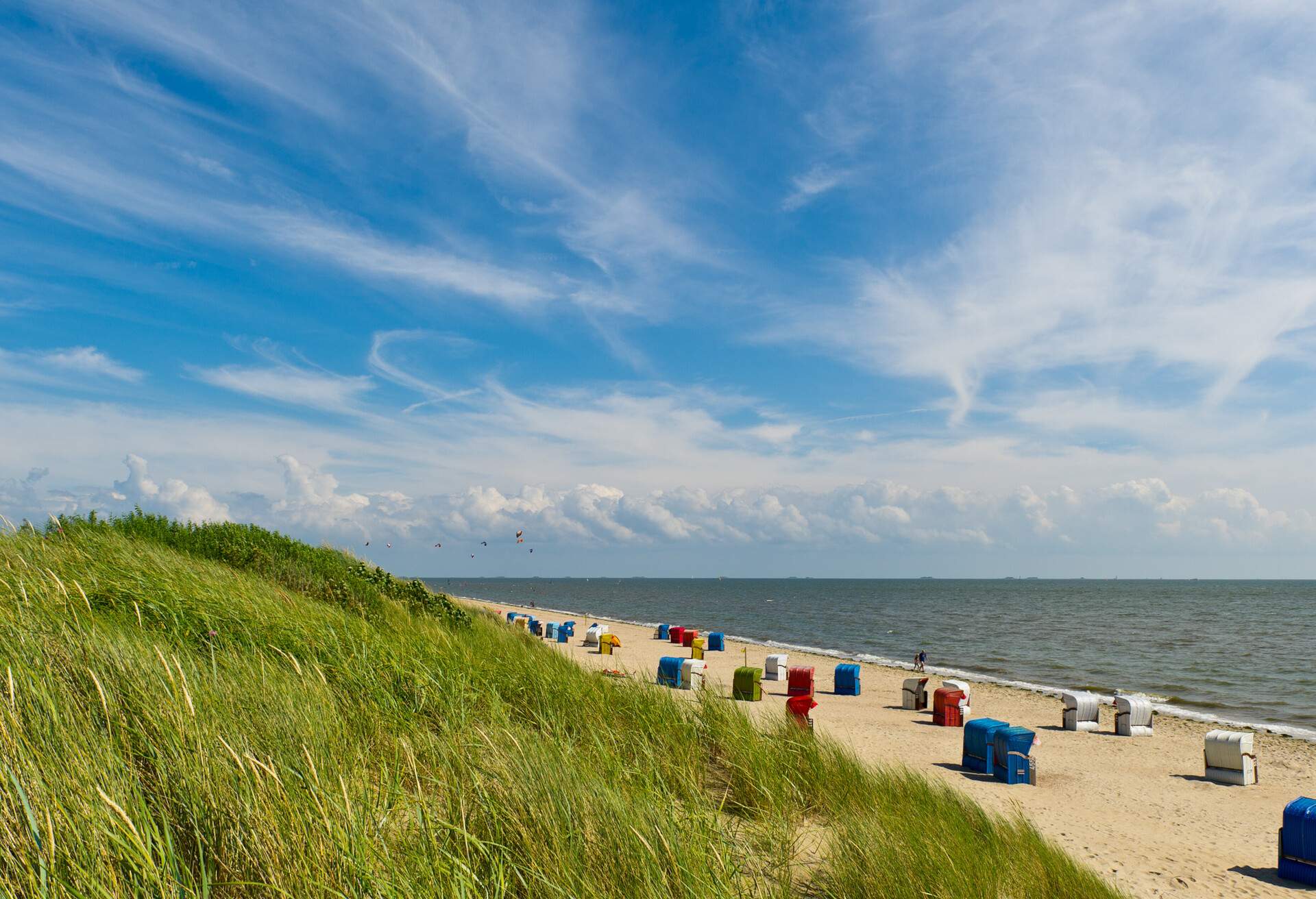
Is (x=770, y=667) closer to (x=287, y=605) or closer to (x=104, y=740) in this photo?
(x=287, y=605)

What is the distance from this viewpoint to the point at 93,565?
630 centimetres

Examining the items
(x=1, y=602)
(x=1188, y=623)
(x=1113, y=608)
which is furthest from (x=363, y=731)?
(x=1113, y=608)

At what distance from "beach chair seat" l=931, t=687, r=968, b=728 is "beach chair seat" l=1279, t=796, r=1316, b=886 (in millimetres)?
8592

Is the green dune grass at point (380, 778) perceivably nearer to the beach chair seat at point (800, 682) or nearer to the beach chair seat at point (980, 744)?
the beach chair seat at point (980, 744)

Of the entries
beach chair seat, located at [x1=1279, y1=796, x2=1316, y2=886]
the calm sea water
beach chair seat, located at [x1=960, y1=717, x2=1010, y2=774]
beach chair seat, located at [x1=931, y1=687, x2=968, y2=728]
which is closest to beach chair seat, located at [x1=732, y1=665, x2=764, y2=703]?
beach chair seat, located at [x1=931, y1=687, x2=968, y2=728]

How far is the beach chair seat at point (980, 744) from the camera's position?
1240cm

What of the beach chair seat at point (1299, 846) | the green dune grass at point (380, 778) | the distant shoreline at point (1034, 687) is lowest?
→ the distant shoreline at point (1034, 687)

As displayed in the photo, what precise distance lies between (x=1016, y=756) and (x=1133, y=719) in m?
7.33

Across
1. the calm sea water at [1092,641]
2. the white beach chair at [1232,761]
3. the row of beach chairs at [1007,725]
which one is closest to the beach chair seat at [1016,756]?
the row of beach chairs at [1007,725]

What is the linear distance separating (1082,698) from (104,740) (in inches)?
782

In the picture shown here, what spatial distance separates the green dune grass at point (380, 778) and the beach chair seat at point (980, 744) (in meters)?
6.91

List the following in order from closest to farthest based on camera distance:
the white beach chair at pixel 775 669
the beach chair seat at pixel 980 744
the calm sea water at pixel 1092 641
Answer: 1. the beach chair seat at pixel 980 744
2. the white beach chair at pixel 775 669
3. the calm sea water at pixel 1092 641

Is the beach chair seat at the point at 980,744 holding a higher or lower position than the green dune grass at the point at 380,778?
lower

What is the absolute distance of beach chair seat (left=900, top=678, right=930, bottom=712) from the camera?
18906 millimetres
